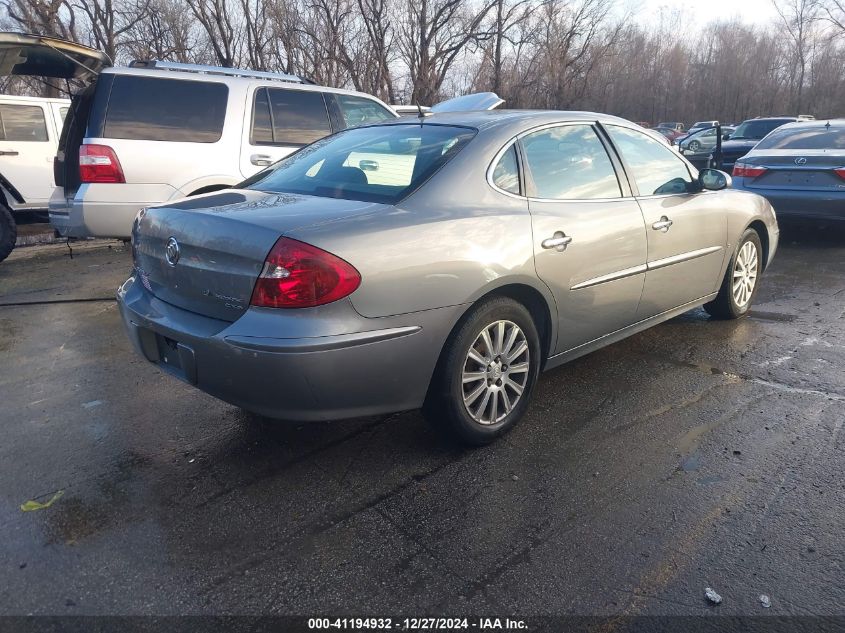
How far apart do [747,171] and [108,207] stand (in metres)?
7.56

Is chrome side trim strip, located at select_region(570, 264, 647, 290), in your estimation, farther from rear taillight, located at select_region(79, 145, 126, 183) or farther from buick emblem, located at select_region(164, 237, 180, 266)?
rear taillight, located at select_region(79, 145, 126, 183)

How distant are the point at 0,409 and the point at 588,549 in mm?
3264

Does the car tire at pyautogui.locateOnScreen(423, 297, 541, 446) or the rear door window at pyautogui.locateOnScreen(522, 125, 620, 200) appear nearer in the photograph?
the car tire at pyautogui.locateOnScreen(423, 297, 541, 446)

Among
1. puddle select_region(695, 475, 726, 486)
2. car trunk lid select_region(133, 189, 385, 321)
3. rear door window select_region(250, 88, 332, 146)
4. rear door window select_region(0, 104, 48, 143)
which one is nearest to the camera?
car trunk lid select_region(133, 189, 385, 321)

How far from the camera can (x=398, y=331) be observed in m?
2.64

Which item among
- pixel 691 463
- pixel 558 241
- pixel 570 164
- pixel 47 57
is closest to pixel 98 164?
pixel 47 57

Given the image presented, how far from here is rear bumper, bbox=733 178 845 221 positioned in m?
7.65

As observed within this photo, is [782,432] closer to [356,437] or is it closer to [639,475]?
[639,475]

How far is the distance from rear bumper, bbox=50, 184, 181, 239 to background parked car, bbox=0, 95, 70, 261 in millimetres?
3647

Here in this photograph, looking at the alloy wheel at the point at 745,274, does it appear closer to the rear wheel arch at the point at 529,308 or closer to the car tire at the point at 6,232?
the rear wheel arch at the point at 529,308

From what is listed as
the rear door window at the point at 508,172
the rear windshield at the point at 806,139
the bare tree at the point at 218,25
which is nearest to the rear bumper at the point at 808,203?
the rear windshield at the point at 806,139

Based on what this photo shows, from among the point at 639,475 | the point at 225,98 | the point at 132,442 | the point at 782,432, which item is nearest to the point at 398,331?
the point at 639,475

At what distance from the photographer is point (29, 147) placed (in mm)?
9195

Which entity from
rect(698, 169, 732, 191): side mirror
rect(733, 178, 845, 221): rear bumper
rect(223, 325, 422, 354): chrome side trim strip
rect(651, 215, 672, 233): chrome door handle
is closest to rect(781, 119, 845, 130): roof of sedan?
rect(733, 178, 845, 221): rear bumper
